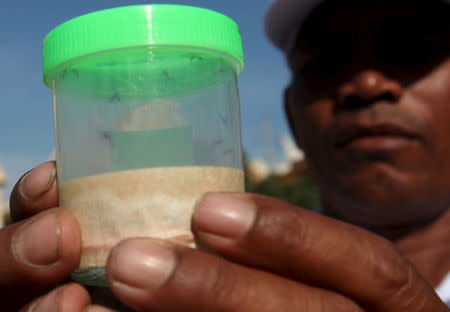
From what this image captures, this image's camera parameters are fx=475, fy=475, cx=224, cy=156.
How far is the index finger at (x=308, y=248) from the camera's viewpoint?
839 mm

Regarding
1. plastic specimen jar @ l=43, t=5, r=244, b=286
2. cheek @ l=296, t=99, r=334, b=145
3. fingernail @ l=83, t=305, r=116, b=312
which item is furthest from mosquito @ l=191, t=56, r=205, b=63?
cheek @ l=296, t=99, r=334, b=145

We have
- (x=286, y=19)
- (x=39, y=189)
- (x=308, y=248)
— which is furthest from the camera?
(x=286, y=19)

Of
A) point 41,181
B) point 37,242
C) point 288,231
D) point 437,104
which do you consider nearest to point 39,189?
point 41,181

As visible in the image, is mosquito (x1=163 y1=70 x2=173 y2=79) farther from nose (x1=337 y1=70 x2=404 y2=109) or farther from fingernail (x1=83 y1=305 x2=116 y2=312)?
nose (x1=337 y1=70 x2=404 y2=109)

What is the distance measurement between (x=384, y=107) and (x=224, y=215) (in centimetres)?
133

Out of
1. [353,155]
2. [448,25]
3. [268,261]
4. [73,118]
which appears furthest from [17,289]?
[448,25]

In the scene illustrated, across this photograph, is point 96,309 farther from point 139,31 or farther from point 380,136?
point 380,136

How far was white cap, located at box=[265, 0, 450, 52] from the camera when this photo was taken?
2.44 meters

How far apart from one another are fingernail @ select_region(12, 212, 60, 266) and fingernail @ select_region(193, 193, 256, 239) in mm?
291

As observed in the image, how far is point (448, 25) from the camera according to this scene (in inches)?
82.5

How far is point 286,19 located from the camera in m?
2.62

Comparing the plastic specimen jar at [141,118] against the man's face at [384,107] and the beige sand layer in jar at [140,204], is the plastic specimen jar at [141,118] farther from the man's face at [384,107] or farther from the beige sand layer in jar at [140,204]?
the man's face at [384,107]

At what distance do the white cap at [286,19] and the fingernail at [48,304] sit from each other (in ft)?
6.18

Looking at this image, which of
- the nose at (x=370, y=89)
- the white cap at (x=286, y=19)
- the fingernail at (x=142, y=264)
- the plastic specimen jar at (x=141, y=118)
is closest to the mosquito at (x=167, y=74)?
the plastic specimen jar at (x=141, y=118)
